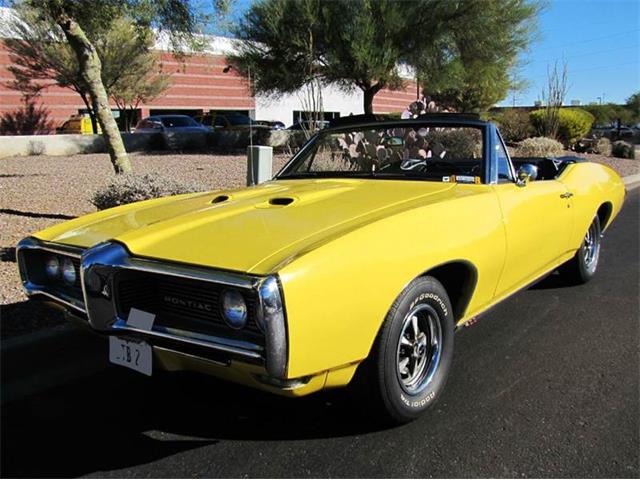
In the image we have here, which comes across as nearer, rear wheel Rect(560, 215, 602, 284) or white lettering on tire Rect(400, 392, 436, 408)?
white lettering on tire Rect(400, 392, 436, 408)

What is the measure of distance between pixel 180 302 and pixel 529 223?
227cm

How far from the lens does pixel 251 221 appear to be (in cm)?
293

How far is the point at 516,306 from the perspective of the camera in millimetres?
4742

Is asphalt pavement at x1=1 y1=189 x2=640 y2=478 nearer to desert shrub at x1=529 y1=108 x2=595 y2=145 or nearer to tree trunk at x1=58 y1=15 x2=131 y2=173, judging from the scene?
tree trunk at x1=58 y1=15 x2=131 y2=173

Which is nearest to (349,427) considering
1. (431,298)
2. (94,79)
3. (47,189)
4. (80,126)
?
(431,298)

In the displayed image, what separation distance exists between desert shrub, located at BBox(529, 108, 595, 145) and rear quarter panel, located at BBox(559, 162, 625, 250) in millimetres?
16273

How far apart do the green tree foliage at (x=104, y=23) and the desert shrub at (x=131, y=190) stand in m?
1.06

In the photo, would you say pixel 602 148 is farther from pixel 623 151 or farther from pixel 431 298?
pixel 431 298

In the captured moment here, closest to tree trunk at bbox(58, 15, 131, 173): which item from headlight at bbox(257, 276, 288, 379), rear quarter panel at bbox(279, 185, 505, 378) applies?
rear quarter panel at bbox(279, 185, 505, 378)

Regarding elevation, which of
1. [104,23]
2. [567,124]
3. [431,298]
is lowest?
[431,298]

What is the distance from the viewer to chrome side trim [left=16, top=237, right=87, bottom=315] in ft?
9.59

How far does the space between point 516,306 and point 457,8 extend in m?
14.6

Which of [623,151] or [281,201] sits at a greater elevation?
[281,201]

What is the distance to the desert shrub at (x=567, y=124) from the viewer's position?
68.0ft
